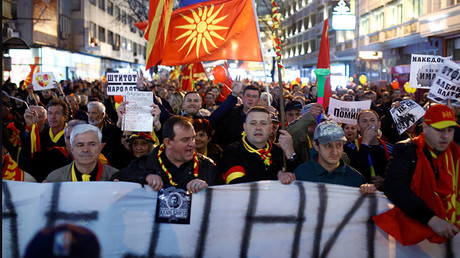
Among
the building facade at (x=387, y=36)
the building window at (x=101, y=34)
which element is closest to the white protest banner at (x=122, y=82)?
the building facade at (x=387, y=36)

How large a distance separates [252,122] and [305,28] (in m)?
62.7

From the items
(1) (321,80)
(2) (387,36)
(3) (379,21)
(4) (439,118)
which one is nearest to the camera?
(4) (439,118)

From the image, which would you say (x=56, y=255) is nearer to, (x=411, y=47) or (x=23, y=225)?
(x=23, y=225)

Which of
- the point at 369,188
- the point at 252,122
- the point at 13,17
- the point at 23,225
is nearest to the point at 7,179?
the point at 23,225

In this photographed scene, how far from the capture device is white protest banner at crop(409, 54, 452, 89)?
771 cm

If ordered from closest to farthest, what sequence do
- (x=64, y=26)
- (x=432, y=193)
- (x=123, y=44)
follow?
(x=432, y=193) → (x=64, y=26) → (x=123, y=44)

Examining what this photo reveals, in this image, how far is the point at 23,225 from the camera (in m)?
4.18

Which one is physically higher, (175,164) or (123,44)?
(123,44)

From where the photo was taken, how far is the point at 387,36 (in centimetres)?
3634

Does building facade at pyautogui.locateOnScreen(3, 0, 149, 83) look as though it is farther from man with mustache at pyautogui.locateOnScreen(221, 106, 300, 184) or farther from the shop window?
man with mustache at pyautogui.locateOnScreen(221, 106, 300, 184)

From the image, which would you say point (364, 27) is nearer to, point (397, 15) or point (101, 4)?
point (397, 15)

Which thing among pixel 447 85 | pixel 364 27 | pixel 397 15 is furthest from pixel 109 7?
pixel 447 85

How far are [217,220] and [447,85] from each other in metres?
3.61

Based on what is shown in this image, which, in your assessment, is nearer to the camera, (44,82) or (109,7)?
(44,82)
